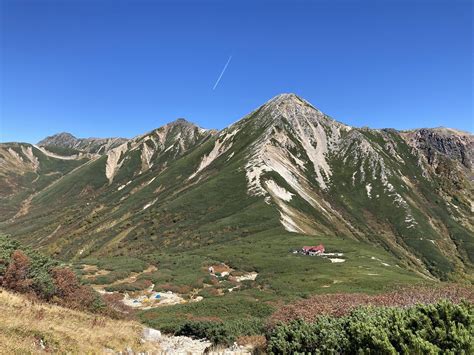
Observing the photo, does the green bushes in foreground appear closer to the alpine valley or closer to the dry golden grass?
the dry golden grass

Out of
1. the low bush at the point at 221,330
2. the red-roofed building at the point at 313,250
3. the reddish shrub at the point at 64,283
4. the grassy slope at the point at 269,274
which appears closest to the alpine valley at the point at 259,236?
the grassy slope at the point at 269,274

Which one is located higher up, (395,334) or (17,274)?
(17,274)

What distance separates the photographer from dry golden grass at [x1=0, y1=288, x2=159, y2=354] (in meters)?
12.7

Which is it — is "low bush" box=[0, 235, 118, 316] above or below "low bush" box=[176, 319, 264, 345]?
above

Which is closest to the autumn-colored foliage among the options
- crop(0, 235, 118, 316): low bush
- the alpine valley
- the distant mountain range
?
the alpine valley

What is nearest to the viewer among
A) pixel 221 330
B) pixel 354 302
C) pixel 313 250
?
pixel 354 302

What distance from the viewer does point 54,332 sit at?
1427 centimetres

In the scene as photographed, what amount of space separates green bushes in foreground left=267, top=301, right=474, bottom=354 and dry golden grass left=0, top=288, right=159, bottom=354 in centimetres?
727

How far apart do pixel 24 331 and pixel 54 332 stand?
4.21ft

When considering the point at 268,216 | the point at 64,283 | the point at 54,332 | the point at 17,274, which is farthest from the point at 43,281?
the point at 268,216

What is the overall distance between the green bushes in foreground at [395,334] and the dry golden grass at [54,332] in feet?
23.8

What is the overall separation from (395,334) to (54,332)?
12378mm

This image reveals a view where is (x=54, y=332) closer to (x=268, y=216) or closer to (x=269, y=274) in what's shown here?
(x=269, y=274)

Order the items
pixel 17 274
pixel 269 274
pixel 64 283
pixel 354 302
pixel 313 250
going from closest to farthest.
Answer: pixel 354 302, pixel 17 274, pixel 64 283, pixel 269 274, pixel 313 250
